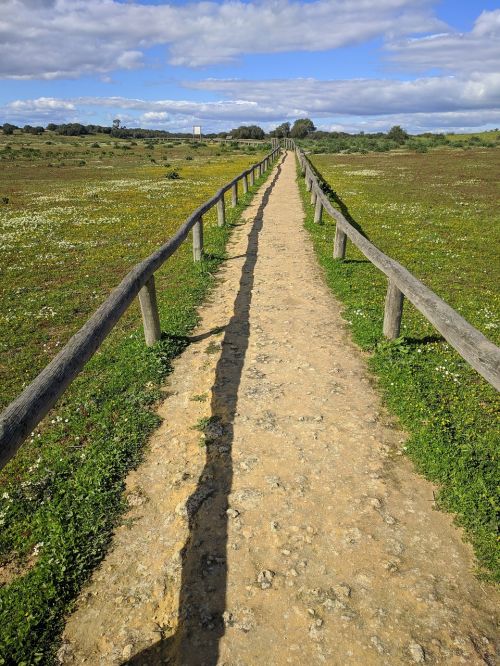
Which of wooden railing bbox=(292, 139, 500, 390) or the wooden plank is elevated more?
wooden railing bbox=(292, 139, 500, 390)

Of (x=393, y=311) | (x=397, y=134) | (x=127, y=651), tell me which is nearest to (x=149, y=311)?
(x=393, y=311)

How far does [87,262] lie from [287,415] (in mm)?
10225

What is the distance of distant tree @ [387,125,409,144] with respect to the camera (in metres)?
97.5

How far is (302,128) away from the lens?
14125 cm

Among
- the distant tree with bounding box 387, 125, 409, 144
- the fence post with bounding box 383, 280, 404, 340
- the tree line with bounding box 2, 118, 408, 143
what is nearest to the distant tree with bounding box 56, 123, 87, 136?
the tree line with bounding box 2, 118, 408, 143

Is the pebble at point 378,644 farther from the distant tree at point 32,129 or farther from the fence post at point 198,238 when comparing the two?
the distant tree at point 32,129

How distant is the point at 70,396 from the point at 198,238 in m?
6.84

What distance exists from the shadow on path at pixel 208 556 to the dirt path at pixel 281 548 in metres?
0.01

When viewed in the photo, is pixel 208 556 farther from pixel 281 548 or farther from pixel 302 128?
pixel 302 128

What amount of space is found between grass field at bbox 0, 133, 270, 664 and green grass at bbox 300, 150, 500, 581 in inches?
121

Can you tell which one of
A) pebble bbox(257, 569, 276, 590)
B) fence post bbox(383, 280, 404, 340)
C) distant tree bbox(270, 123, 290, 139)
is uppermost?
distant tree bbox(270, 123, 290, 139)

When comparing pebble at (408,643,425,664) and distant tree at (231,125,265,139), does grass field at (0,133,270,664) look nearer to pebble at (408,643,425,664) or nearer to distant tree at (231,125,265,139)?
pebble at (408,643,425,664)

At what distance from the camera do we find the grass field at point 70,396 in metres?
3.48

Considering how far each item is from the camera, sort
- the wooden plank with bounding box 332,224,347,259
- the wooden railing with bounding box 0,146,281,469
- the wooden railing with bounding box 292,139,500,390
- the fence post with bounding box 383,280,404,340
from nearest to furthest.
Result: 1. the wooden railing with bounding box 0,146,281,469
2. the wooden railing with bounding box 292,139,500,390
3. the fence post with bounding box 383,280,404,340
4. the wooden plank with bounding box 332,224,347,259
